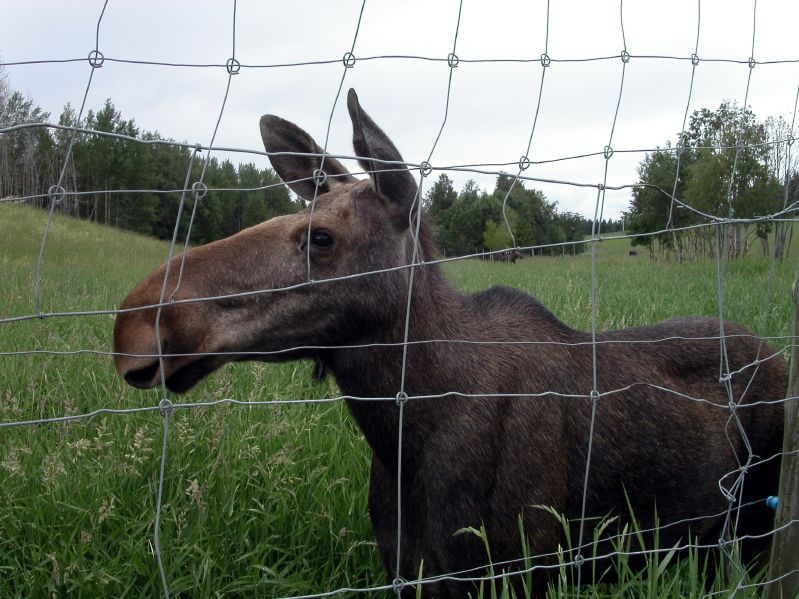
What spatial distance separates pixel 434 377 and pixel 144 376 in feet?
3.32

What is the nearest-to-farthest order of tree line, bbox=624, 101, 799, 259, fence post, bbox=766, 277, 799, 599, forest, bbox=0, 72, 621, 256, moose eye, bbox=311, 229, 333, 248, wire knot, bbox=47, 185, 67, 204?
wire knot, bbox=47, 185, 67, 204 < fence post, bbox=766, 277, 799, 599 < moose eye, bbox=311, 229, 333, 248 < forest, bbox=0, 72, 621, 256 < tree line, bbox=624, 101, 799, 259

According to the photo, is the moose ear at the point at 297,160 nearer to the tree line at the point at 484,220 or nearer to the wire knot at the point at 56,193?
the tree line at the point at 484,220

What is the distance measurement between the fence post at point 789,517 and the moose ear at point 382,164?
1.34m

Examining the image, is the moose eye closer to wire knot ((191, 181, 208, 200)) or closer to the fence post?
wire knot ((191, 181, 208, 200))

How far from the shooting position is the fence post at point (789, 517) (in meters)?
2.27

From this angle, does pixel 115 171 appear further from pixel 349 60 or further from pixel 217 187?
pixel 349 60

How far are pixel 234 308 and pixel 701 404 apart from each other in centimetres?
199

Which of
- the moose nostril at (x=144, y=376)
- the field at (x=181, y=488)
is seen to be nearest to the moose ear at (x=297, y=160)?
the moose nostril at (x=144, y=376)

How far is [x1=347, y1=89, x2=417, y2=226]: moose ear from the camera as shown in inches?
93.0

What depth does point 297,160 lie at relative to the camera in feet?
9.96

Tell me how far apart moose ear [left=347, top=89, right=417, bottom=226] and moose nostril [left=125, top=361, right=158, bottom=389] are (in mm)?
899

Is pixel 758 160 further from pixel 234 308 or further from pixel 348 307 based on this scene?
pixel 234 308

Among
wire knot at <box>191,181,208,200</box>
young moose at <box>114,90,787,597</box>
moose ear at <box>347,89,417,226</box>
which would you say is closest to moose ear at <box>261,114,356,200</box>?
young moose at <box>114,90,787,597</box>

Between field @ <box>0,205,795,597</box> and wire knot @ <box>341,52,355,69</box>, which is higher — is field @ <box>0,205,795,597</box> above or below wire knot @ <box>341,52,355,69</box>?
below
